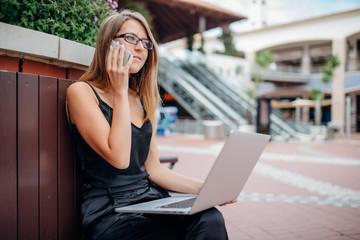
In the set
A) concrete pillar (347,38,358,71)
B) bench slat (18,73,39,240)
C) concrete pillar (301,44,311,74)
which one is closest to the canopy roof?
bench slat (18,73,39,240)

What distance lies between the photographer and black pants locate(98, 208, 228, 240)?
1412 mm

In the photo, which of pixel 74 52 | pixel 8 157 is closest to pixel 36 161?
pixel 8 157

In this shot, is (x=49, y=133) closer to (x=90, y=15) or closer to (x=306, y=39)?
(x=90, y=15)

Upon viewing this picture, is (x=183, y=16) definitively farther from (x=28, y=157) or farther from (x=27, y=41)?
(x=28, y=157)

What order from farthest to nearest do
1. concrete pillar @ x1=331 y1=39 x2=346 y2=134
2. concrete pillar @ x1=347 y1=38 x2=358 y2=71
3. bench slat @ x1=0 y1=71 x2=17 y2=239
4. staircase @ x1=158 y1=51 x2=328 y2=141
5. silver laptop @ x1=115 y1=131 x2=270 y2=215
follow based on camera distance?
concrete pillar @ x1=347 y1=38 x2=358 y2=71 → concrete pillar @ x1=331 y1=39 x2=346 y2=134 → staircase @ x1=158 y1=51 x2=328 y2=141 → bench slat @ x1=0 y1=71 x2=17 y2=239 → silver laptop @ x1=115 y1=131 x2=270 y2=215

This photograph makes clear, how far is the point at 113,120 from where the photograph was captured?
1455mm

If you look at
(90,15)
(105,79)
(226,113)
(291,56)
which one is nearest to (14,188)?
(105,79)

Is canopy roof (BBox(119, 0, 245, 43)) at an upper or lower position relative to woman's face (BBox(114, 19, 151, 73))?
upper

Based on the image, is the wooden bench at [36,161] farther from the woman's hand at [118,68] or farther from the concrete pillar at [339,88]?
the concrete pillar at [339,88]

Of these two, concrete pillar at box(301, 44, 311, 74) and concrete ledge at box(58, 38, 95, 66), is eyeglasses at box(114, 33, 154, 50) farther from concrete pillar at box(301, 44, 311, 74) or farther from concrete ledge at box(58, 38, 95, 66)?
concrete pillar at box(301, 44, 311, 74)

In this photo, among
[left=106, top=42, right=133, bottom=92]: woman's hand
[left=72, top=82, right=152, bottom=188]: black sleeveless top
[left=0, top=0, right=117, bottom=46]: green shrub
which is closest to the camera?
[left=106, top=42, right=133, bottom=92]: woman's hand

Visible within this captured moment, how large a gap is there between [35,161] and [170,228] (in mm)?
719

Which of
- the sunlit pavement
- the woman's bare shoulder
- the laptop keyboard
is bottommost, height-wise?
the sunlit pavement

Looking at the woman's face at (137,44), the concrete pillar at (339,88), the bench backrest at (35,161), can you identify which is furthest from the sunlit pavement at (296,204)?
the concrete pillar at (339,88)
